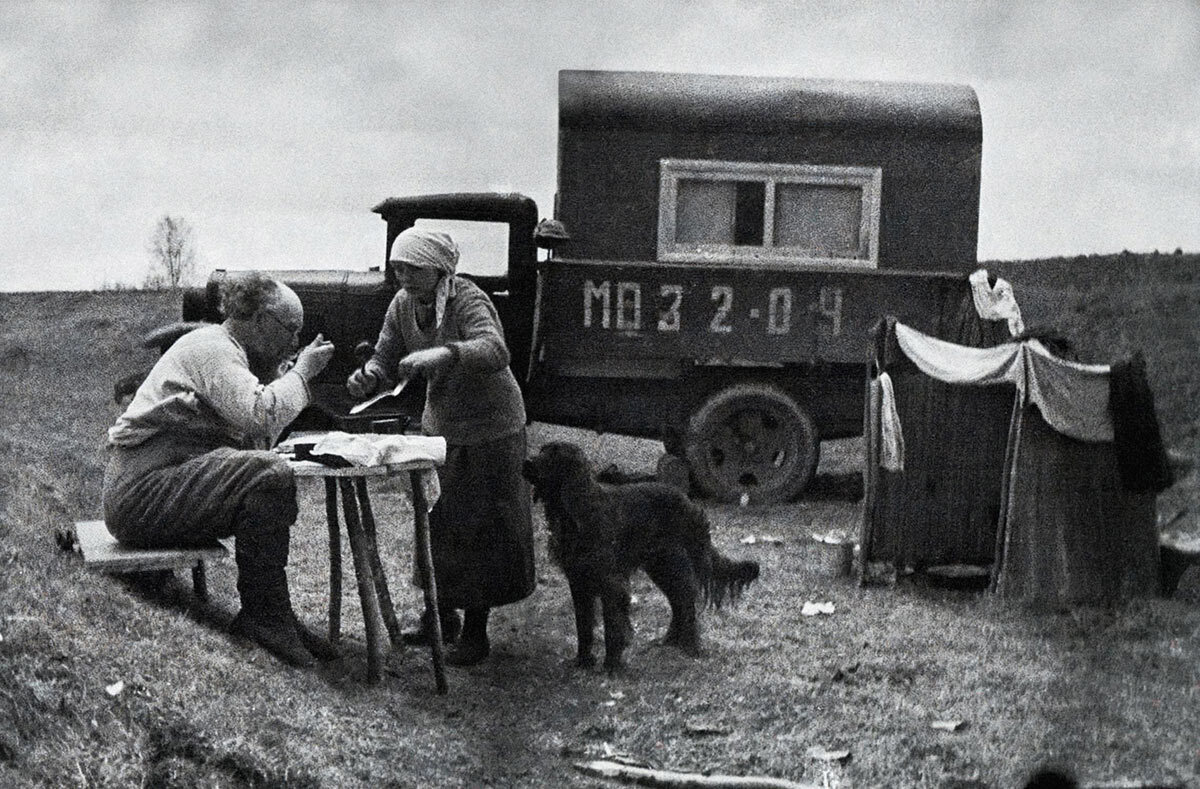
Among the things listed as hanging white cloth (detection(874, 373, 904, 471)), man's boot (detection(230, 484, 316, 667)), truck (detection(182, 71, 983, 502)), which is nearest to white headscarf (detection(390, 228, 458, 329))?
man's boot (detection(230, 484, 316, 667))

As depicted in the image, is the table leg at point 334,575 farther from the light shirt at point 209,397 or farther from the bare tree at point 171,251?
the bare tree at point 171,251

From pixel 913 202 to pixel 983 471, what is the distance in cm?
266

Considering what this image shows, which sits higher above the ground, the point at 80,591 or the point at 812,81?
the point at 812,81

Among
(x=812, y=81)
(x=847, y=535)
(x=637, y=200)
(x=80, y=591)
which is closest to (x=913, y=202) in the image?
(x=812, y=81)

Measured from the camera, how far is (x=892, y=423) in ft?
20.4

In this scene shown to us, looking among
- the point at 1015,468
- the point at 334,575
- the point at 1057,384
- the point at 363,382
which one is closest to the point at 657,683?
the point at 334,575

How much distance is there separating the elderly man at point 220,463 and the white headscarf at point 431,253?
1.42 feet

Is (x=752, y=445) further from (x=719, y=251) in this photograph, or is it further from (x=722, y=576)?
(x=722, y=576)

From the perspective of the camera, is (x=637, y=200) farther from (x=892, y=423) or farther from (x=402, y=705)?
(x=402, y=705)

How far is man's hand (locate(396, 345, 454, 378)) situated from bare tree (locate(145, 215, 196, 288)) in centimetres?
218

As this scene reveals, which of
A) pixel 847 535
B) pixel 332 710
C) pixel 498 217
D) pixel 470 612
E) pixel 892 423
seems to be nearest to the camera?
pixel 332 710

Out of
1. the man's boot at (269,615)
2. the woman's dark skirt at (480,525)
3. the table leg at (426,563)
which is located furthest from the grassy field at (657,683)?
the woman's dark skirt at (480,525)

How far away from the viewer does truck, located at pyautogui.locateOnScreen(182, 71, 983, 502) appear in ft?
26.6

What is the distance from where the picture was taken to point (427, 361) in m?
4.39
